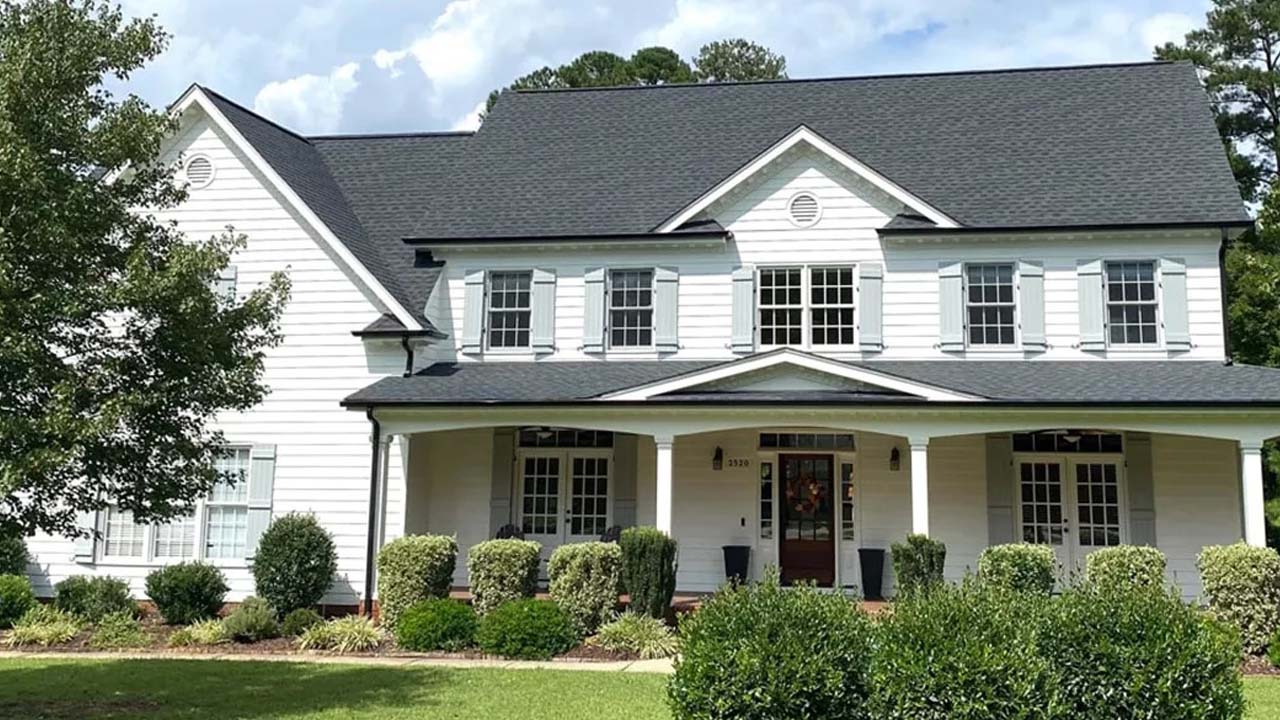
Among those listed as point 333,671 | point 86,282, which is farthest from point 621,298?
point 86,282

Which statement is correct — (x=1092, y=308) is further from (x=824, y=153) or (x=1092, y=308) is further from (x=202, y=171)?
(x=202, y=171)

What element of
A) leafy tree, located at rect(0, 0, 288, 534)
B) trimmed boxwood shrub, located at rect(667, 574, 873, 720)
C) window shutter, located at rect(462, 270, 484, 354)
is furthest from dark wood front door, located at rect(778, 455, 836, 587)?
trimmed boxwood shrub, located at rect(667, 574, 873, 720)

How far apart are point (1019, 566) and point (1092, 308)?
17.3 ft

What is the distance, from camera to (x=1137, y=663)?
24.2 feet

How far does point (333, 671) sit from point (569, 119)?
44.8ft

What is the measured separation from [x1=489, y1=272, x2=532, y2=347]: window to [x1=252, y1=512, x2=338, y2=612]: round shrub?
4.73 metres

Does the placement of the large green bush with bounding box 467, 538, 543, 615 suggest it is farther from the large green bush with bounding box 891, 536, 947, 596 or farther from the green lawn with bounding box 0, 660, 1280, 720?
the large green bush with bounding box 891, 536, 947, 596

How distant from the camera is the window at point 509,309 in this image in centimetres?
1955

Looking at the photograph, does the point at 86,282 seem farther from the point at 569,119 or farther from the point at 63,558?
the point at 569,119

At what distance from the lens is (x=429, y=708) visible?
10.5m

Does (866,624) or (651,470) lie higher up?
(651,470)

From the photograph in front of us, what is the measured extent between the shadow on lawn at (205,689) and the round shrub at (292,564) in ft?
8.84

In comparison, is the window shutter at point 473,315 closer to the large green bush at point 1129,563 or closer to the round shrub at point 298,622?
the round shrub at point 298,622

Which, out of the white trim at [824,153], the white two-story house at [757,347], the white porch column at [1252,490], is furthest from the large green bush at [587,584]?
the white porch column at [1252,490]
